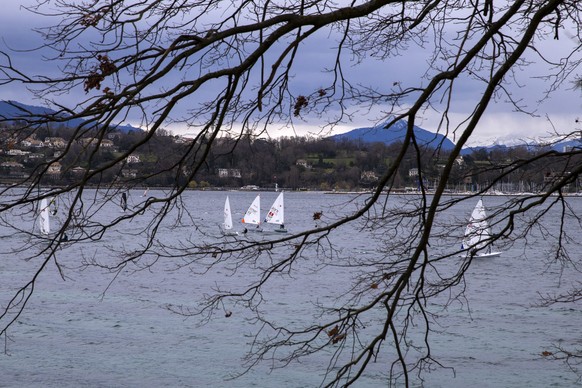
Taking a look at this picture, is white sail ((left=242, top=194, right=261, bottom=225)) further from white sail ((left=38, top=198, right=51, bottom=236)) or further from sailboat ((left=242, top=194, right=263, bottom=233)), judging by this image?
white sail ((left=38, top=198, right=51, bottom=236))

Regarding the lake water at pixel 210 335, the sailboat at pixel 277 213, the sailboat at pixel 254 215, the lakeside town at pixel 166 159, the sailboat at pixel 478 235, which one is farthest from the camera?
the sailboat at pixel 254 215

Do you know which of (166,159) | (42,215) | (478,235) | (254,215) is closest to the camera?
(166,159)

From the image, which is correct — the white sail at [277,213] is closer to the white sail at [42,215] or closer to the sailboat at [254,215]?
the sailboat at [254,215]

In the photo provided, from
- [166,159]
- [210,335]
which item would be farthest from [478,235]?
[210,335]

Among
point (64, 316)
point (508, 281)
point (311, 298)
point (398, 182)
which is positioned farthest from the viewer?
point (508, 281)

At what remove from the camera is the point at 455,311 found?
22219 millimetres

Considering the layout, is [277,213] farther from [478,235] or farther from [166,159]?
[166,159]

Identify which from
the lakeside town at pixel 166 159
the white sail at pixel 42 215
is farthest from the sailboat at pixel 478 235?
the white sail at pixel 42 215

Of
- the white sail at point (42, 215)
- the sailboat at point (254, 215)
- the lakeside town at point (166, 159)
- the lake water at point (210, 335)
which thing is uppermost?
the lakeside town at point (166, 159)

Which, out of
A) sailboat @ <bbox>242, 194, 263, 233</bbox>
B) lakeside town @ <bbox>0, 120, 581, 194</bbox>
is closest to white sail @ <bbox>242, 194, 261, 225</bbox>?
sailboat @ <bbox>242, 194, 263, 233</bbox>

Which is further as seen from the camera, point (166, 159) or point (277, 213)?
point (277, 213)

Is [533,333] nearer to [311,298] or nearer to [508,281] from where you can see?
[311,298]

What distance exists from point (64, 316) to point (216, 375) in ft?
22.8

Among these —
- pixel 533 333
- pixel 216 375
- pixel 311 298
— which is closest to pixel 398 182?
pixel 216 375
